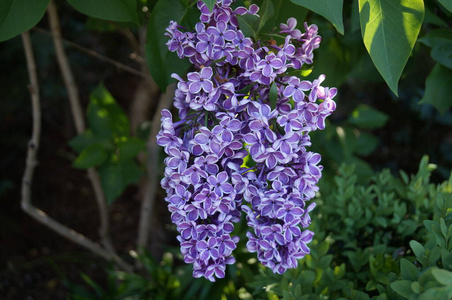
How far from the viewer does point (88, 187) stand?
2.66m

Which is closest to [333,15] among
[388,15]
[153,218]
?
[388,15]

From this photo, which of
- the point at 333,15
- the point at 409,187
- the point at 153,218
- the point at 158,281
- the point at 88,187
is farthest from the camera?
the point at 88,187

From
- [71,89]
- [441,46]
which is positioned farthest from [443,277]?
[71,89]

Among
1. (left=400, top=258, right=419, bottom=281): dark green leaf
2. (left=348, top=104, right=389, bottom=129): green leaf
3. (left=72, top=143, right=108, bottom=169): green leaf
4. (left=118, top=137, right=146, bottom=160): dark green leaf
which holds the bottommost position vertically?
(left=348, top=104, right=389, bottom=129): green leaf

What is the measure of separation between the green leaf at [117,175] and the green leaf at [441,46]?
0.90 m

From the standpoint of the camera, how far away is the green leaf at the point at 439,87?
1.17 meters

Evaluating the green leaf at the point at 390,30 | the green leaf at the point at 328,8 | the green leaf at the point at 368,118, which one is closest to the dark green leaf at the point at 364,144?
the green leaf at the point at 368,118

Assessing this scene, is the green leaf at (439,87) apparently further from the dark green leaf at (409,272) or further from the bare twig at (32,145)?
the bare twig at (32,145)

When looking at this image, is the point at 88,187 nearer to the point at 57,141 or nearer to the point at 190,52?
the point at 57,141

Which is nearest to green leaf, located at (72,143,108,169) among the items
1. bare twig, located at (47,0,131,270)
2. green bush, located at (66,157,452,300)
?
bare twig, located at (47,0,131,270)

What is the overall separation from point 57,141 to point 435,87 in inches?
85.2

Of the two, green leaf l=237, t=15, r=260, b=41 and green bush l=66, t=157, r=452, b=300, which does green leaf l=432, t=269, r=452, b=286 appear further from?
green leaf l=237, t=15, r=260, b=41

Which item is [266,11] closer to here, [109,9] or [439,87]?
[109,9]

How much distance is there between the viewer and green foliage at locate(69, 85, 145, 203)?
1.44 meters
